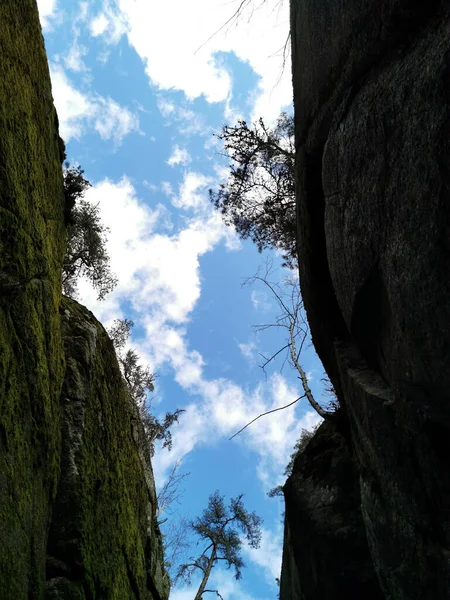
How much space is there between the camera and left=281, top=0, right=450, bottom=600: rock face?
2938mm

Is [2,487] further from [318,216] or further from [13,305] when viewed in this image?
[318,216]

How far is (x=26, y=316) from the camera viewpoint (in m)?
4.31

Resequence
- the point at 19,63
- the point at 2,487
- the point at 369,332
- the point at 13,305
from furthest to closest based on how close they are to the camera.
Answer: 1. the point at 19,63
2. the point at 369,332
3. the point at 13,305
4. the point at 2,487

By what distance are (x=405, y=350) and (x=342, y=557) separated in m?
4.26

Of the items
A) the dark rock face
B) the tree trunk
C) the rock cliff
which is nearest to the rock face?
the dark rock face

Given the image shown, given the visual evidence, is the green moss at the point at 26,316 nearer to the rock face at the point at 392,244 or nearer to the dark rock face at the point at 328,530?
the rock face at the point at 392,244

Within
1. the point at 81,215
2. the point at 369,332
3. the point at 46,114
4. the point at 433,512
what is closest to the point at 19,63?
the point at 46,114

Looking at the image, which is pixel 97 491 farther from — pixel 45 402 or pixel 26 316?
pixel 26 316

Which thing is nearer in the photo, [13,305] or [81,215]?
[13,305]

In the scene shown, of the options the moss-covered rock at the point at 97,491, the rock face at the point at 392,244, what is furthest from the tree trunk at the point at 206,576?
the rock face at the point at 392,244

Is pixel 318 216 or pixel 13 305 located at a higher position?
pixel 318 216

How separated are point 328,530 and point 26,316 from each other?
5.27m

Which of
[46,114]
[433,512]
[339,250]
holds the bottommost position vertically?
[433,512]

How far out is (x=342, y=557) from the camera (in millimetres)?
6086
